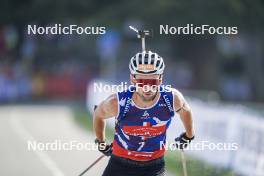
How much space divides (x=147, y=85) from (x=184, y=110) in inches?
20.4

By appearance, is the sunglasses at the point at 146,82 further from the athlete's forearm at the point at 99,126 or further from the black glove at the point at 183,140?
the black glove at the point at 183,140

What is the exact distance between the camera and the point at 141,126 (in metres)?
7.08

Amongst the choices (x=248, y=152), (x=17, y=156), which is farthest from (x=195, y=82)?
(x=248, y=152)

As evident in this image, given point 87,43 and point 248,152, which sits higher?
point 87,43

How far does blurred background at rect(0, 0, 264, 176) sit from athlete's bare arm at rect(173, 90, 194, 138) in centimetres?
1576

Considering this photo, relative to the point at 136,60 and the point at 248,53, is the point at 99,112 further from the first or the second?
the point at 248,53

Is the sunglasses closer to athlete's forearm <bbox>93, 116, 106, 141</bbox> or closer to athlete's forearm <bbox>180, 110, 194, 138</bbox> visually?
athlete's forearm <bbox>180, 110, 194, 138</bbox>

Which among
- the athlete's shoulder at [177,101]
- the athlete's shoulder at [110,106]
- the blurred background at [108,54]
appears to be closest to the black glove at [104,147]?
the athlete's shoulder at [110,106]

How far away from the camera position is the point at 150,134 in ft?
23.4

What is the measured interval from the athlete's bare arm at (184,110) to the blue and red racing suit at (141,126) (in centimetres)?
6

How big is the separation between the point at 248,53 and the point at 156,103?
3646 cm

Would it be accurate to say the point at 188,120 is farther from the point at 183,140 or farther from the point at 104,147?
the point at 104,147

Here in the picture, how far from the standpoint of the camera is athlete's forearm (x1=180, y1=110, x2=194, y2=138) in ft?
24.0

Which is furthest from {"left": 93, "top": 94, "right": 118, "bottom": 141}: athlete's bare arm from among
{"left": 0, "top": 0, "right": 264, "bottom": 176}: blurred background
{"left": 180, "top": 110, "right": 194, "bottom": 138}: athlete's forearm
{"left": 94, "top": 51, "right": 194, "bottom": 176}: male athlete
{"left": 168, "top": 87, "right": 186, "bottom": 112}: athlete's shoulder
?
{"left": 0, "top": 0, "right": 264, "bottom": 176}: blurred background
